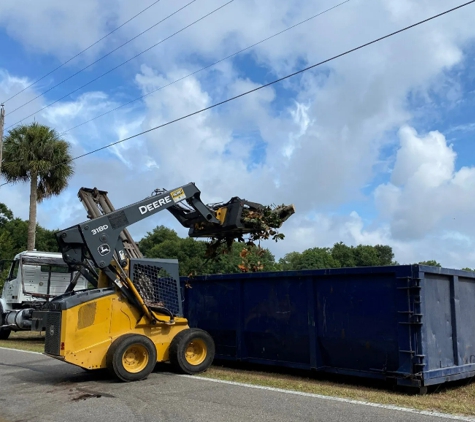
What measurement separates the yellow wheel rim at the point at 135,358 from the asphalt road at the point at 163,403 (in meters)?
0.29

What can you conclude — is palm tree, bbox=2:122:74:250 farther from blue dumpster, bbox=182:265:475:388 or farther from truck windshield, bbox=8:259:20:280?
blue dumpster, bbox=182:265:475:388

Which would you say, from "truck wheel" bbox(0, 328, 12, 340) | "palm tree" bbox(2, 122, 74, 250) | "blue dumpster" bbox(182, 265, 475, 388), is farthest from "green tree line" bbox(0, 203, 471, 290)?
"blue dumpster" bbox(182, 265, 475, 388)

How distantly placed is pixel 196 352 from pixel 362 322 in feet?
10.6

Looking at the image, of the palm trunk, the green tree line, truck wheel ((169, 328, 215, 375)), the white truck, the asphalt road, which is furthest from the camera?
the green tree line

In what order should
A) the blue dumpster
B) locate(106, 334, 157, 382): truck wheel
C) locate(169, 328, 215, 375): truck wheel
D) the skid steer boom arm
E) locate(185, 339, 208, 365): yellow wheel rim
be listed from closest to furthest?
the blue dumpster
locate(106, 334, 157, 382): truck wheel
the skid steer boom arm
locate(169, 328, 215, 375): truck wheel
locate(185, 339, 208, 365): yellow wheel rim

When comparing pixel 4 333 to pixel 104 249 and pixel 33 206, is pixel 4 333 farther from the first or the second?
pixel 104 249

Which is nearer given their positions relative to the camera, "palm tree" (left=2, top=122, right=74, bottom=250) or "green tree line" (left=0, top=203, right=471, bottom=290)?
"palm tree" (left=2, top=122, right=74, bottom=250)

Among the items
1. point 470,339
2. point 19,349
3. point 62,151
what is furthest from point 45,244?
point 470,339

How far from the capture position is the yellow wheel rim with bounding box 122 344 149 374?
31.2 feet

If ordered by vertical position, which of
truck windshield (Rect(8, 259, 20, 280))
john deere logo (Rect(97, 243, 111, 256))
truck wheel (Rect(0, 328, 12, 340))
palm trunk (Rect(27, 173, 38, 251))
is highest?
palm trunk (Rect(27, 173, 38, 251))

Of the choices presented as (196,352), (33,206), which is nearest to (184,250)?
(33,206)

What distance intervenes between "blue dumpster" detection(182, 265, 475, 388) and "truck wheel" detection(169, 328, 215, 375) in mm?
977

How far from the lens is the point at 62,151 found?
2788cm

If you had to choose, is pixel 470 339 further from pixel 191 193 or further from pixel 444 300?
pixel 191 193
